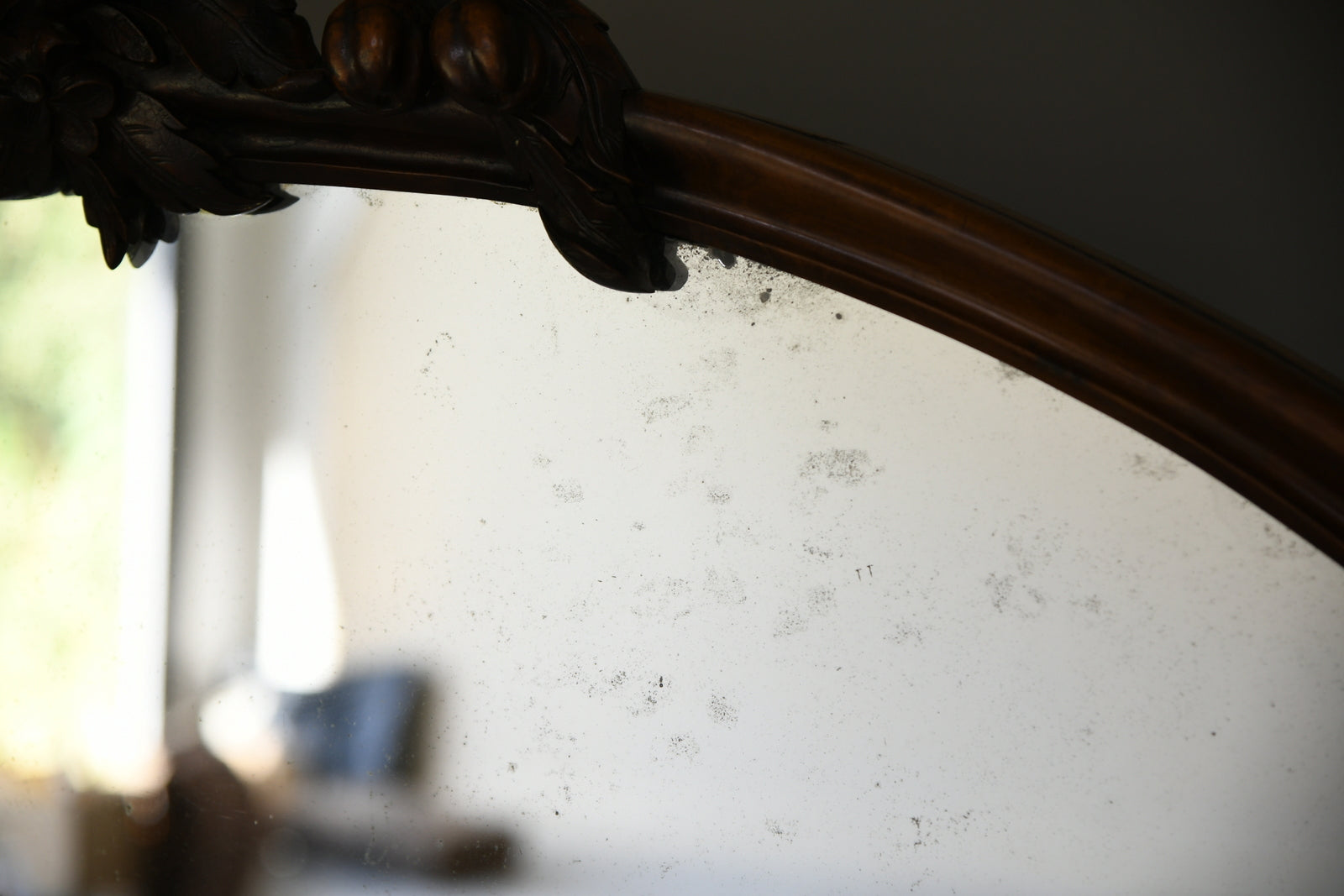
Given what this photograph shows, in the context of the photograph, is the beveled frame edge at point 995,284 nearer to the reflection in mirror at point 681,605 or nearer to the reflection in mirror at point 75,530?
the reflection in mirror at point 681,605

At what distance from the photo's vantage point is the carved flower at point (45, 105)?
578mm

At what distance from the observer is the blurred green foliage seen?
0.67 meters

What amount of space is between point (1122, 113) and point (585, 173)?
367 millimetres

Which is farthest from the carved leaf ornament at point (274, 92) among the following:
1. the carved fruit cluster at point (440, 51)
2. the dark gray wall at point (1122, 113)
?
the dark gray wall at point (1122, 113)

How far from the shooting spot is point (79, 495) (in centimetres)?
67

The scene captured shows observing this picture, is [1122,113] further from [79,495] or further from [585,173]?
[79,495]

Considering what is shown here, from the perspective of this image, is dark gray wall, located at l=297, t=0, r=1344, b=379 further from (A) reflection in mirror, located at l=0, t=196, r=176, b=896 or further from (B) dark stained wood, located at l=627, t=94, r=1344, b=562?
(A) reflection in mirror, located at l=0, t=196, r=176, b=896

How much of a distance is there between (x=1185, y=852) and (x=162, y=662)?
0.64m

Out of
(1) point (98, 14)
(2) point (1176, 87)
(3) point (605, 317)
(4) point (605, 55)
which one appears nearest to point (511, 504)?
(3) point (605, 317)

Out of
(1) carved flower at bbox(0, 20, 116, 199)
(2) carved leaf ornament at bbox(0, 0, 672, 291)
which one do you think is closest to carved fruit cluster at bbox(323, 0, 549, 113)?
(2) carved leaf ornament at bbox(0, 0, 672, 291)

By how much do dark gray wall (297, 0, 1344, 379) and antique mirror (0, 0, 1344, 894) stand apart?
0.14 m

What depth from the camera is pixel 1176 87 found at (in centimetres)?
62

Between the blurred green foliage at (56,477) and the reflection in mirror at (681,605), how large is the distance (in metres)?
0.06

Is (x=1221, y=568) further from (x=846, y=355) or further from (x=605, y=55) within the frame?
(x=605, y=55)
